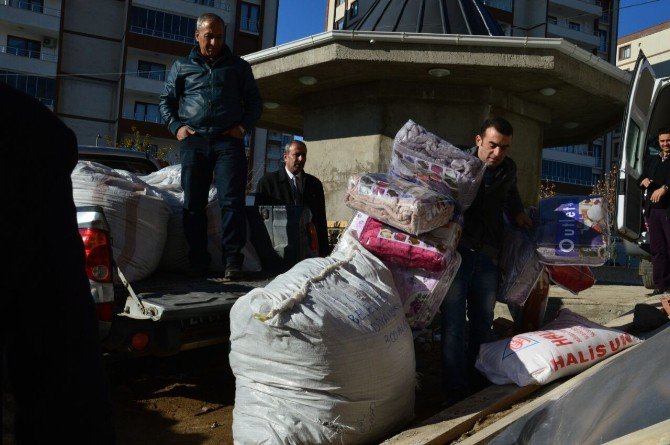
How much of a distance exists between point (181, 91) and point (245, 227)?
113cm

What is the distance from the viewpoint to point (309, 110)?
9.61 meters

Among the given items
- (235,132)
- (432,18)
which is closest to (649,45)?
(432,18)

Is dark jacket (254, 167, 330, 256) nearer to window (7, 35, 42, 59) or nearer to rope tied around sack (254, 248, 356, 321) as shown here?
rope tied around sack (254, 248, 356, 321)

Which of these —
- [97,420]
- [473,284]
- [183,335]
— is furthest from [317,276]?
[97,420]

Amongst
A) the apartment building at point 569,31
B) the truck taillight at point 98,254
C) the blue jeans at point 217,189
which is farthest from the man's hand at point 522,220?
the apartment building at point 569,31

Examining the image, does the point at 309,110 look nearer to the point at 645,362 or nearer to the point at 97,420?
the point at 645,362

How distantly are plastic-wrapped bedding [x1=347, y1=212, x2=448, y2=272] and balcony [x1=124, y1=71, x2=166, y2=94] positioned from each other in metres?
38.7

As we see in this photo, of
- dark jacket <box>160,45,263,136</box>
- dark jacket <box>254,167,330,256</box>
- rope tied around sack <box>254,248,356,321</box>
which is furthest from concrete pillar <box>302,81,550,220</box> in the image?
rope tied around sack <box>254,248,356,321</box>

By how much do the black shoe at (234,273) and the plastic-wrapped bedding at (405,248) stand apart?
1029 mm

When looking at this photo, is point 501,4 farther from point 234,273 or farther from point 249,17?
point 234,273

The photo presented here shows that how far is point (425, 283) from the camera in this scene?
149 inches

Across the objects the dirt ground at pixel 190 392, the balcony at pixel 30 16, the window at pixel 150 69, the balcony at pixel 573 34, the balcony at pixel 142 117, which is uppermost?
the balcony at pixel 573 34

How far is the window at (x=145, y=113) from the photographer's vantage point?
40.9 metres

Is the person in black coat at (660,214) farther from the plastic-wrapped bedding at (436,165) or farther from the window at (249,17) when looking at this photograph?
the window at (249,17)
